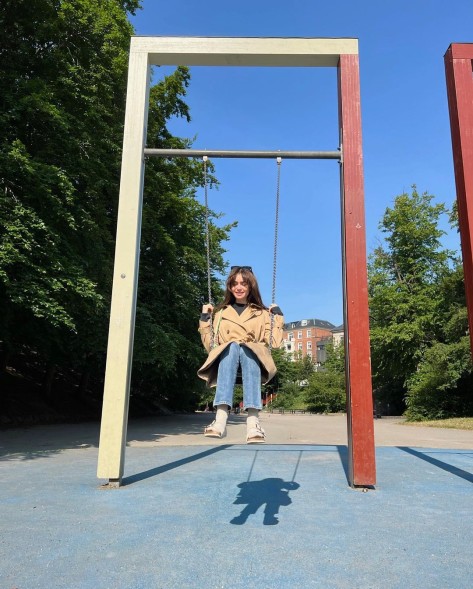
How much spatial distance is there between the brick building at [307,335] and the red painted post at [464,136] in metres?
117

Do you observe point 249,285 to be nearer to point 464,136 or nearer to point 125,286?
point 125,286

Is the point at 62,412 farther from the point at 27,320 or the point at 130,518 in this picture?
the point at 130,518

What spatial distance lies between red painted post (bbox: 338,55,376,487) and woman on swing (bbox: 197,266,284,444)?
6.62ft

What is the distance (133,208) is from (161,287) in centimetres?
1282

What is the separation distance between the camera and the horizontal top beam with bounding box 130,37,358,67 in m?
6.87

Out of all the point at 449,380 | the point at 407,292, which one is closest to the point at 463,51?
the point at 449,380

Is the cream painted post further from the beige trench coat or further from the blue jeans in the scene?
the blue jeans

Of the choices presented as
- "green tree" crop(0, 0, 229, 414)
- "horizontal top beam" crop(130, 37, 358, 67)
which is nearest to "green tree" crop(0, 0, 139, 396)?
"green tree" crop(0, 0, 229, 414)

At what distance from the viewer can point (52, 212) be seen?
36.5ft

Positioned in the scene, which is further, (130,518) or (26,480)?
(26,480)

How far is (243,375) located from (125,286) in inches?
110

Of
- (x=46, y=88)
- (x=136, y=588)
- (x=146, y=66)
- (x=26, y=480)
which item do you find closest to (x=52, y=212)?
(x=46, y=88)

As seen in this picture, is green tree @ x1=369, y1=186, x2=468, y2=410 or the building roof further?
the building roof

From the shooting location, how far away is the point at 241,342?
181 inches
